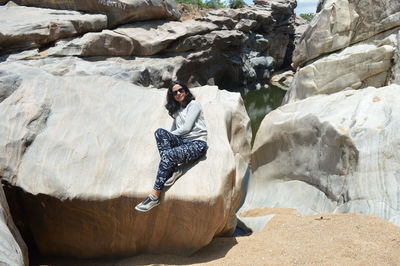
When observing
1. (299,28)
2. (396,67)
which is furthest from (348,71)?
(299,28)

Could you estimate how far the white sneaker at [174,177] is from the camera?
4075 millimetres

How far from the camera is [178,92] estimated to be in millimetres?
4668

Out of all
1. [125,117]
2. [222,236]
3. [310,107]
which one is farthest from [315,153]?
[125,117]

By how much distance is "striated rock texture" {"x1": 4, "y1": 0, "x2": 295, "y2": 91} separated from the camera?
560 inches

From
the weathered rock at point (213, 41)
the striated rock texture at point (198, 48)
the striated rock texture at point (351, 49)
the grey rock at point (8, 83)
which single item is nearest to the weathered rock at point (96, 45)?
the striated rock texture at point (198, 48)

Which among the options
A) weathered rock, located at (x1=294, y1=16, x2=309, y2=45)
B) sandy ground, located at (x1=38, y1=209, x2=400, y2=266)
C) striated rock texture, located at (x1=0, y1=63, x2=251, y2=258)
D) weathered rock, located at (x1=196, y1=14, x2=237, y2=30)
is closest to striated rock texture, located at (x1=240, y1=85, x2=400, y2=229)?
sandy ground, located at (x1=38, y1=209, x2=400, y2=266)

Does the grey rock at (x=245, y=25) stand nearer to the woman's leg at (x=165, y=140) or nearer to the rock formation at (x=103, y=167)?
the rock formation at (x=103, y=167)

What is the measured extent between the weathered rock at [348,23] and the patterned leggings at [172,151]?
5538 millimetres

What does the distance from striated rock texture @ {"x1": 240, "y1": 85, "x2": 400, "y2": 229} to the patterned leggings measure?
7.82ft

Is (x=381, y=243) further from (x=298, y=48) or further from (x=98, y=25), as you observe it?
(x=98, y=25)

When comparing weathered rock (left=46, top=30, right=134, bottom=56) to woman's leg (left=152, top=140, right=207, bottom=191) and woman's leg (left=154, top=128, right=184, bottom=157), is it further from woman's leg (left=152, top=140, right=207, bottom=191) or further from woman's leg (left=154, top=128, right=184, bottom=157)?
woman's leg (left=152, top=140, right=207, bottom=191)

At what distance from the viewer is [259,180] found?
7.55m

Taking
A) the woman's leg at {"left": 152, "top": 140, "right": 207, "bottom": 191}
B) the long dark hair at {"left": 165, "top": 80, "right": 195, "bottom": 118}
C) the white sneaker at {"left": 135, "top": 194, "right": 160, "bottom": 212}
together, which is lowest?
the white sneaker at {"left": 135, "top": 194, "right": 160, "bottom": 212}

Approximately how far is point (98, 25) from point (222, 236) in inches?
473
